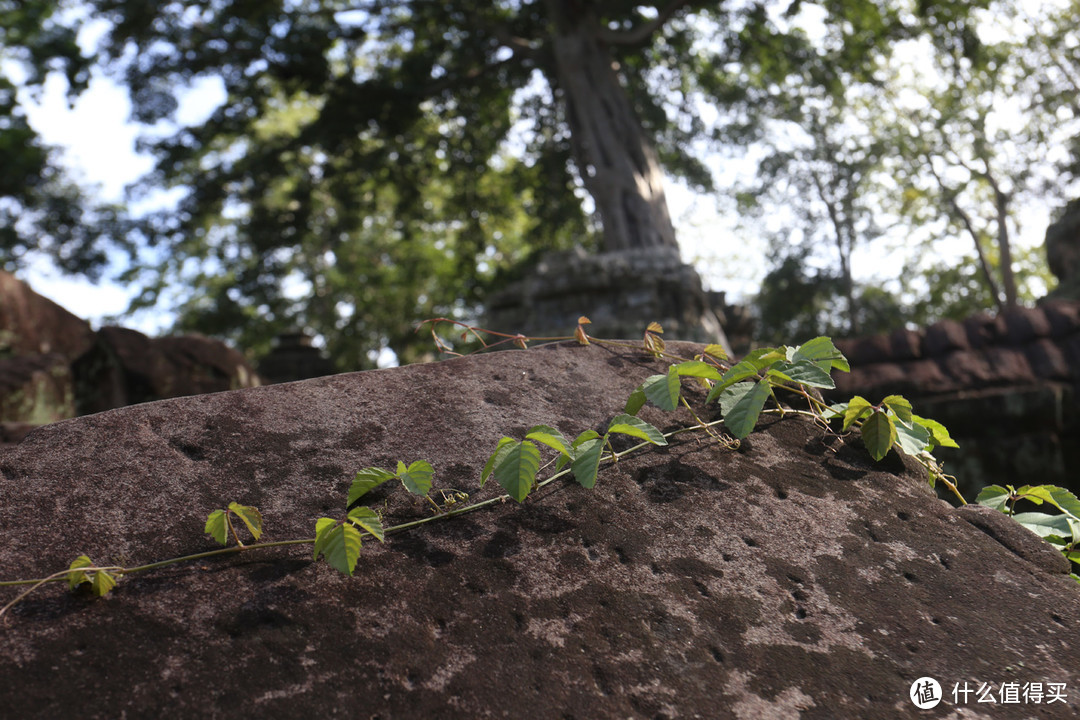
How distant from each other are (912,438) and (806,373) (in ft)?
0.72

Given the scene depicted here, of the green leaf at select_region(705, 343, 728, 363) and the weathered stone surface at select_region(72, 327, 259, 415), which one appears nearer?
the green leaf at select_region(705, 343, 728, 363)

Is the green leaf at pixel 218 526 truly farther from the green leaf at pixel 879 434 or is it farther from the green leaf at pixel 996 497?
the green leaf at pixel 996 497

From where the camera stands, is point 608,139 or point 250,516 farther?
point 608,139

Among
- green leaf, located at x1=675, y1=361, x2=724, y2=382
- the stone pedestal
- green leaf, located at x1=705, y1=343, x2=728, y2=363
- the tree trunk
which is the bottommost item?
green leaf, located at x1=675, y1=361, x2=724, y2=382

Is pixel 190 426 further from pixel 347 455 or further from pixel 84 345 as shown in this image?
pixel 84 345

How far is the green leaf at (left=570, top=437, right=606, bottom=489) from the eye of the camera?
1103 millimetres

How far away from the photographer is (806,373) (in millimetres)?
1321

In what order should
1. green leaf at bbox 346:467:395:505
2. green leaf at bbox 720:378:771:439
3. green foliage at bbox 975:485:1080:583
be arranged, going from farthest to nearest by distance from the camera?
1. green foliage at bbox 975:485:1080:583
2. green leaf at bbox 720:378:771:439
3. green leaf at bbox 346:467:395:505

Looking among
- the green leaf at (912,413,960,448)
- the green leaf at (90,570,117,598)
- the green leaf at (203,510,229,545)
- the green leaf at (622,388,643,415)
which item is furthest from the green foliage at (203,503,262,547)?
the green leaf at (912,413,960,448)

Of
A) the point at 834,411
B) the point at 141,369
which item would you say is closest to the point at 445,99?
the point at 141,369

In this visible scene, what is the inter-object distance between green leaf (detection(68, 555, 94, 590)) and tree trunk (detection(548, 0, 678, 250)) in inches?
317

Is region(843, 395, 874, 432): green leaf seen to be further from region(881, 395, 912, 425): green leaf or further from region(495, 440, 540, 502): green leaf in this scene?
region(495, 440, 540, 502): green leaf

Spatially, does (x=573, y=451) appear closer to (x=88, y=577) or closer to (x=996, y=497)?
(x=88, y=577)

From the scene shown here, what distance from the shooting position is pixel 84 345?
4863 mm
